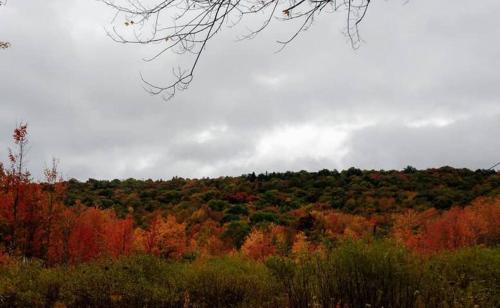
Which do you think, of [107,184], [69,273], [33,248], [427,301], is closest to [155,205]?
[107,184]

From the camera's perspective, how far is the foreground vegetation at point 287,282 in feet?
28.1

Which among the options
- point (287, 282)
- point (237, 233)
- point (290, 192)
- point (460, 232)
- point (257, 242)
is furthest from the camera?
point (290, 192)

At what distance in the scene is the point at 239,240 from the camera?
147ft

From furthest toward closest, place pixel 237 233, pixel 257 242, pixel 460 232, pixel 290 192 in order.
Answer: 1. pixel 290 192
2. pixel 237 233
3. pixel 257 242
4. pixel 460 232

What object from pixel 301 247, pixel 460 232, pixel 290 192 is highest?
pixel 290 192

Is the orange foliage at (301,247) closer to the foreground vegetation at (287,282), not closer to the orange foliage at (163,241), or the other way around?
the foreground vegetation at (287,282)

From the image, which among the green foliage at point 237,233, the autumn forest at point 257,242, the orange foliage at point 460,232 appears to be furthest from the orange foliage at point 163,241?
the orange foliage at point 460,232

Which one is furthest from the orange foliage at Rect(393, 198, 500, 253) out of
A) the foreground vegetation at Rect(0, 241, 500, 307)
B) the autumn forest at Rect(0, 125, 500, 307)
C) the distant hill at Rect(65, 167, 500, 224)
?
the distant hill at Rect(65, 167, 500, 224)

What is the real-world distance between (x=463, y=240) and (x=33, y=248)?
25.6 meters

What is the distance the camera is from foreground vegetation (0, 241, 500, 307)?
8570 mm

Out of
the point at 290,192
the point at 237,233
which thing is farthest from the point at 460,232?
the point at 290,192

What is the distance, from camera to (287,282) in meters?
10.8

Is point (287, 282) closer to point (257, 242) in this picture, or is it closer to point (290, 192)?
point (257, 242)

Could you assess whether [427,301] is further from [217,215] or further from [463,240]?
[217,215]
